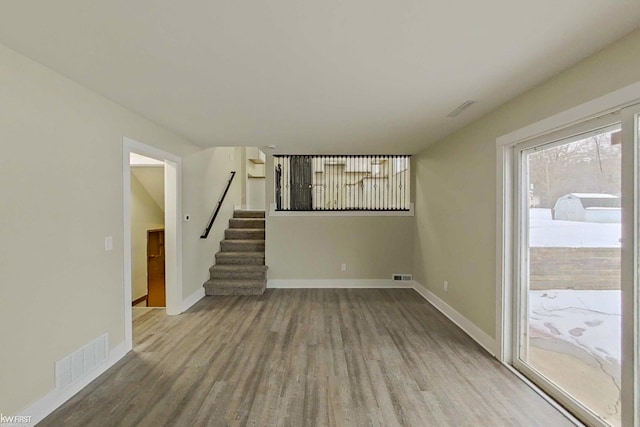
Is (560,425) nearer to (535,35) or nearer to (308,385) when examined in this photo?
(308,385)

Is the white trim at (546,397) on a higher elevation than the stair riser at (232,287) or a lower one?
lower

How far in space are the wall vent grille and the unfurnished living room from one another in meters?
0.02

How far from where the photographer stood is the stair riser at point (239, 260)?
5.23 m

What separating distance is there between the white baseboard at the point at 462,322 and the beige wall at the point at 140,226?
4.86 m

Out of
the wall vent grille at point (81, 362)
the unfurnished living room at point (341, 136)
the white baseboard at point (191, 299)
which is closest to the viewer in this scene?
the unfurnished living room at point (341, 136)

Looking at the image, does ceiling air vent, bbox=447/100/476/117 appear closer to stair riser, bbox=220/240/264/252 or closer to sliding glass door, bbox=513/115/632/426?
sliding glass door, bbox=513/115/632/426

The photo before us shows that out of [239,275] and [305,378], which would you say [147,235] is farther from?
[305,378]

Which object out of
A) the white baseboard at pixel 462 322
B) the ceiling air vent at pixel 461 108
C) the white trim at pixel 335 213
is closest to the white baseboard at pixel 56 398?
the white trim at pixel 335 213

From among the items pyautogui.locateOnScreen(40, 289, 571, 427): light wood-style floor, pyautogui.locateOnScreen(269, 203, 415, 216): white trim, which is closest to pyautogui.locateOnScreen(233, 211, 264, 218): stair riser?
pyautogui.locateOnScreen(269, 203, 415, 216): white trim

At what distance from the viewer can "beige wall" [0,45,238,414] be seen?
177 cm

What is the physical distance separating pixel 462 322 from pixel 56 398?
3.79m

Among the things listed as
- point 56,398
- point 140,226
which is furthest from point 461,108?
point 140,226

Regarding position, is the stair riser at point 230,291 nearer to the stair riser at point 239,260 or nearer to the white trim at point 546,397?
the stair riser at point 239,260

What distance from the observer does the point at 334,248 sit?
5.36m
